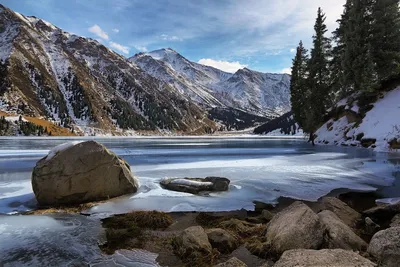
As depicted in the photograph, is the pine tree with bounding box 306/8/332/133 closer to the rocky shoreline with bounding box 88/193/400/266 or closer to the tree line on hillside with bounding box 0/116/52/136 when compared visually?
the rocky shoreline with bounding box 88/193/400/266

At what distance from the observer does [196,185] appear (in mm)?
14758

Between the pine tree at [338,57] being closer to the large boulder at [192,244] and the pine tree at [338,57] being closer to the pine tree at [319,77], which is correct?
the pine tree at [319,77]

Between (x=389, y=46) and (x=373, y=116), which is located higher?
(x=389, y=46)

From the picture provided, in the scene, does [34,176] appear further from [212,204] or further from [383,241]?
[383,241]

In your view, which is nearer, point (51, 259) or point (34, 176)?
point (51, 259)

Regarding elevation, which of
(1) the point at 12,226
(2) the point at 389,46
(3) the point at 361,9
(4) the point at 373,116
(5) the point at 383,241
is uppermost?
(3) the point at 361,9

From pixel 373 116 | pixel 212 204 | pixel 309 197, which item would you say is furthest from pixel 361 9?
pixel 212 204

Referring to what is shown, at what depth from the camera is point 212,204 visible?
12398 mm

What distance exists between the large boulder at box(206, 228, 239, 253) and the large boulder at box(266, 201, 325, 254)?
0.97 meters

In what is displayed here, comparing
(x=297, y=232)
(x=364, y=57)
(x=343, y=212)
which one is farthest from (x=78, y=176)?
(x=364, y=57)

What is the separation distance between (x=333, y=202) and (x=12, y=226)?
37.9 feet

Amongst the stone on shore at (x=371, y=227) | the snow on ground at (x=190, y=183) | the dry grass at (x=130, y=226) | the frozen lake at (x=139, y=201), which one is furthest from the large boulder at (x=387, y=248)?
the snow on ground at (x=190, y=183)

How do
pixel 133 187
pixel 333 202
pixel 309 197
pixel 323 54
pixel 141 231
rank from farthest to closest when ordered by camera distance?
1. pixel 323 54
2. pixel 133 187
3. pixel 309 197
4. pixel 333 202
5. pixel 141 231

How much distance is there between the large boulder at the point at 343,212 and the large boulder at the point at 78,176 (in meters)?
9.19
